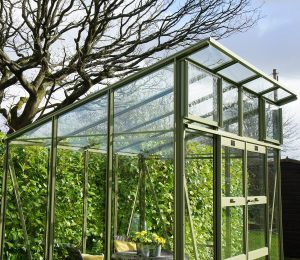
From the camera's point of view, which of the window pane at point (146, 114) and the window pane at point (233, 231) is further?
the window pane at point (233, 231)

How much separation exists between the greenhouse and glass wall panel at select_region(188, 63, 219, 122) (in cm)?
2

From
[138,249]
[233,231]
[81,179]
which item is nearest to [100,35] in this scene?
[81,179]

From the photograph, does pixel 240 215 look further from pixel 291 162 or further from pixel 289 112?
pixel 289 112

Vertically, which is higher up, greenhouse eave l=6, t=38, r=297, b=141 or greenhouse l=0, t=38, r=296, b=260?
greenhouse eave l=6, t=38, r=297, b=141

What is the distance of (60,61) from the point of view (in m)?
11.3

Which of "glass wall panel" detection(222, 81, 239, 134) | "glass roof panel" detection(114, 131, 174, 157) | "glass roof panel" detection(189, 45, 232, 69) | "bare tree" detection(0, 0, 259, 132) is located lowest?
"glass roof panel" detection(114, 131, 174, 157)

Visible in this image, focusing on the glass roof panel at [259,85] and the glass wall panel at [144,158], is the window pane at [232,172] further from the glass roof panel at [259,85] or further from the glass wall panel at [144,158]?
the glass roof panel at [259,85]

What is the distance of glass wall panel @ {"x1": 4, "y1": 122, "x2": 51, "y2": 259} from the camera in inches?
258

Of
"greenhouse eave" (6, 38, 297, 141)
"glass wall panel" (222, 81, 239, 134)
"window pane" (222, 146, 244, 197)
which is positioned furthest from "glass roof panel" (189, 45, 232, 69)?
"window pane" (222, 146, 244, 197)

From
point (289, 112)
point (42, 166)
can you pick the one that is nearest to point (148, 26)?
point (42, 166)

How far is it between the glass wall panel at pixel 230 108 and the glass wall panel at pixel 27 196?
7.44 ft

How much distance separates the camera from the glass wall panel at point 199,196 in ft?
17.5

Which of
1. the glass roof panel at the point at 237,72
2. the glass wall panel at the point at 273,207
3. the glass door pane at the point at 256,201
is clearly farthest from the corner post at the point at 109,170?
the glass wall panel at the point at 273,207

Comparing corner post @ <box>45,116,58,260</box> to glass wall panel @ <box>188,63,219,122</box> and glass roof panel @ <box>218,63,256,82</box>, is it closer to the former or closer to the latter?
glass wall panel @ <box>188,63,219,122</box>
